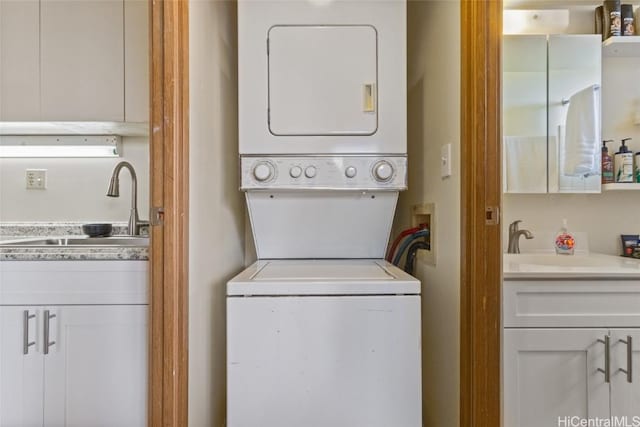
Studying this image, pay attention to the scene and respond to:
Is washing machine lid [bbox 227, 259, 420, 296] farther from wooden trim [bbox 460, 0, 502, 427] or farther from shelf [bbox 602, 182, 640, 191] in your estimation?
shelf [bbox 602, 182, 640, 191]

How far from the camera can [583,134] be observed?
1.79 meters

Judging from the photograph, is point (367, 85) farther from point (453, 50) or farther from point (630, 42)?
point (630, 42)

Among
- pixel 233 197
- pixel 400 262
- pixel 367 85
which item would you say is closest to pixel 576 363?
pixel 400 262

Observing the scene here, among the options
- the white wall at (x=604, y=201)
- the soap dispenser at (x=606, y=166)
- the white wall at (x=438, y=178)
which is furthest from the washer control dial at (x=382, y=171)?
the soap dispenser at (x=606, y=166)

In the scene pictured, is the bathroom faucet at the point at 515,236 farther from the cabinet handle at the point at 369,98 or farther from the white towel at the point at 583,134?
the cabinet handle at the point at 369,98

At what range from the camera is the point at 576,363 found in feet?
4.12

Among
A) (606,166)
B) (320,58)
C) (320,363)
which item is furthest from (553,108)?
(320,363)

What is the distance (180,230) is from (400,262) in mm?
1197

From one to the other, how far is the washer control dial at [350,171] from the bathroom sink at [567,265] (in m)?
0.73

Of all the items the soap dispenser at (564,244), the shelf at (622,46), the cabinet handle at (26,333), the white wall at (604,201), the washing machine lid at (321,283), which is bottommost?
the cabinet handle at (26,333)

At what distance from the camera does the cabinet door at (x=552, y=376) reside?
126 cm

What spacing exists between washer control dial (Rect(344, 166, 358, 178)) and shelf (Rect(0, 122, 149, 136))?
3.69ft

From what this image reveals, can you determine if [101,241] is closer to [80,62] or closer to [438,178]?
[80,62]

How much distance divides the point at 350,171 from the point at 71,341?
1242 mm
